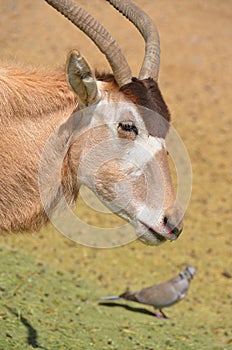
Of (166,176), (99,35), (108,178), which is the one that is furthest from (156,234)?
(99,35)

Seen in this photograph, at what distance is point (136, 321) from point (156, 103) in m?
4.36

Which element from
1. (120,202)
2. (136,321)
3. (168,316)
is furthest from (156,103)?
(168,316)

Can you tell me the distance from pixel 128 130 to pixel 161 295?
470 centimetres

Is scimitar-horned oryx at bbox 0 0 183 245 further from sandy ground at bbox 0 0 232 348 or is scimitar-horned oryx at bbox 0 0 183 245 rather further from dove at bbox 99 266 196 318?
dove at bbox 99 266 196 318

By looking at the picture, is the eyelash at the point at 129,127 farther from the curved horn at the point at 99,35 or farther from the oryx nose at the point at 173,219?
the oryx nose at the point at 173,219

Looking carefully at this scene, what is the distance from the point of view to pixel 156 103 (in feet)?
19.7

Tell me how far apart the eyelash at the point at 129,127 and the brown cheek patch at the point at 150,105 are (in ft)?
0.35

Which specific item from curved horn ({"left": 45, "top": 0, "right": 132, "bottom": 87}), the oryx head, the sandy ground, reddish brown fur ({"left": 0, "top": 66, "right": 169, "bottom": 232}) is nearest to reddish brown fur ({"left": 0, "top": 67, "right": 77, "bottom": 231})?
reddish brown fur ({"left": 0, "top": 66, "right": 169, "bottom": 232})

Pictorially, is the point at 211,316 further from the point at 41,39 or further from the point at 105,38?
the point at 41,39

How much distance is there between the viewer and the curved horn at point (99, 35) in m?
6.04

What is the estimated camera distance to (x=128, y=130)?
235 inches

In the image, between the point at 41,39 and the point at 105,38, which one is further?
the point at 41,39

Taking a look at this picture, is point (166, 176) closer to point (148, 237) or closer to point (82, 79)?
point (148, 237)

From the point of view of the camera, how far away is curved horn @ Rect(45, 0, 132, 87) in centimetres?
604
